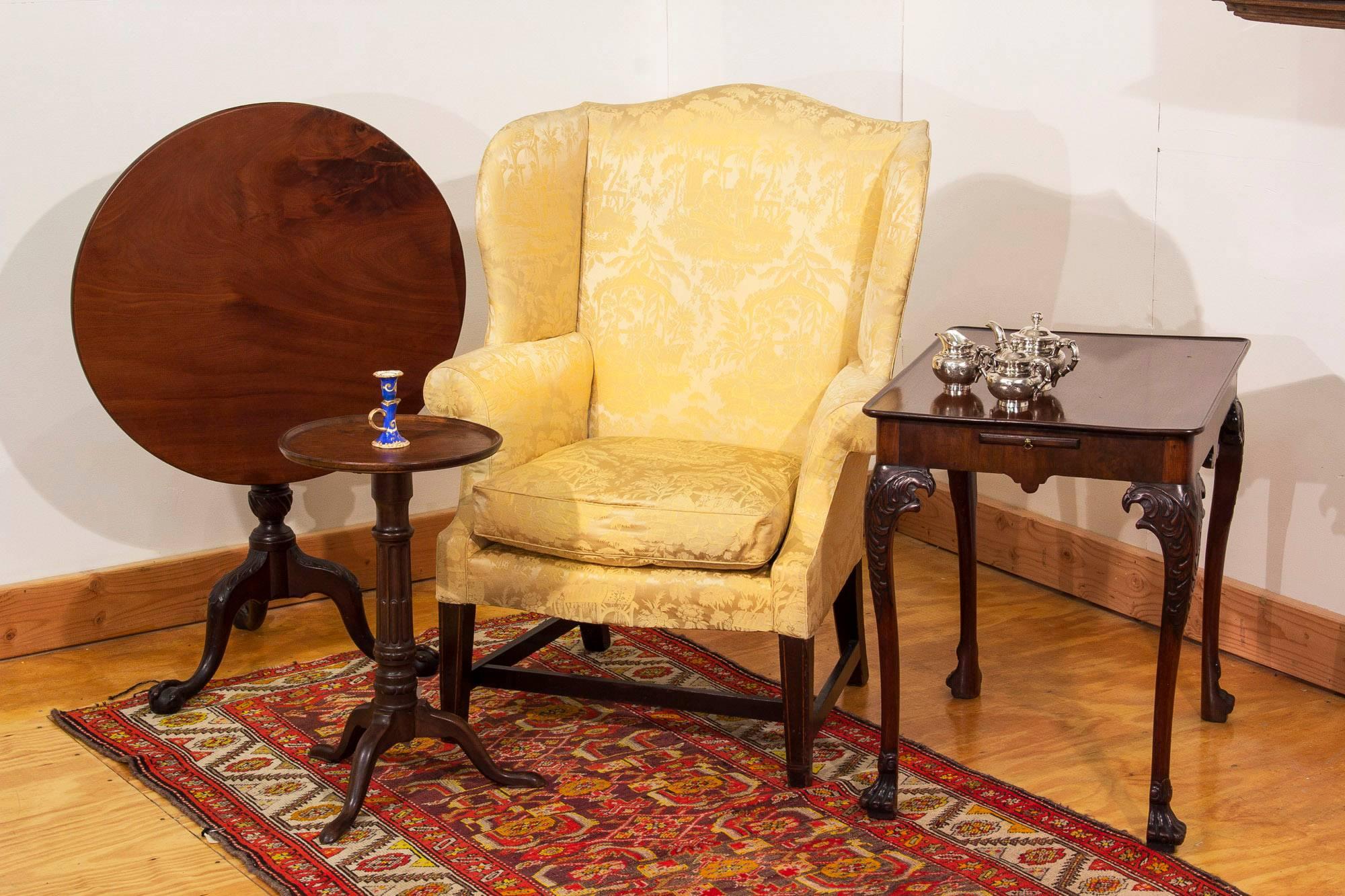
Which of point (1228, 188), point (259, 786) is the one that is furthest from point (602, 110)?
point (259, 786)

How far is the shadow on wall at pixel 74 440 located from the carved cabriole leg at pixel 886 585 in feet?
4.18

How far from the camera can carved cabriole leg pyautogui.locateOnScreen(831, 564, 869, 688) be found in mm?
2969

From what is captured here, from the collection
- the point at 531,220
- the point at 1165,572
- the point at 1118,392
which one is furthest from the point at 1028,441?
the point at 531,220

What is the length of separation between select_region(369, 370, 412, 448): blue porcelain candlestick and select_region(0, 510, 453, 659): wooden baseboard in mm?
1320

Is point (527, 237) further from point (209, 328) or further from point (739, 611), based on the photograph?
point (739, 611)

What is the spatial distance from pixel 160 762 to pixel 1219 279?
236 cm

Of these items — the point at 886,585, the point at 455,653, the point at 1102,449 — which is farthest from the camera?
the point at 455,653

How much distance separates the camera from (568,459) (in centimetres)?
278

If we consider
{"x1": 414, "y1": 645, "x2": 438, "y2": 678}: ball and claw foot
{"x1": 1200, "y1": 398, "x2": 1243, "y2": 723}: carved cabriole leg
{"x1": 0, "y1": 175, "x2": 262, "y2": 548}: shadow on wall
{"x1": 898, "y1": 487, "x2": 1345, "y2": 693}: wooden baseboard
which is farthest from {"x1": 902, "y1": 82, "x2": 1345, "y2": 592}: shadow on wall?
{"x1": 0, "y1": 175, "x2": 262, "y2": 548}: shadow on wall

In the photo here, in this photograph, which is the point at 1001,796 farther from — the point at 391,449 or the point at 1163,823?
the point at 391,449

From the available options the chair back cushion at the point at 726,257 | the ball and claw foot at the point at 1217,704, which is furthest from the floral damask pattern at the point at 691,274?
the ball and claw foot at the point at 1217,704

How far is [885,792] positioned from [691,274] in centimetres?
115

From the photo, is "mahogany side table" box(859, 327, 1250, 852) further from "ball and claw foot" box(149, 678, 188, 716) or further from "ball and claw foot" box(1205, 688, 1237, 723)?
"ball and claw foot" box(149, 678, 188, 716)

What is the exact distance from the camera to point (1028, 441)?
2.23 m
